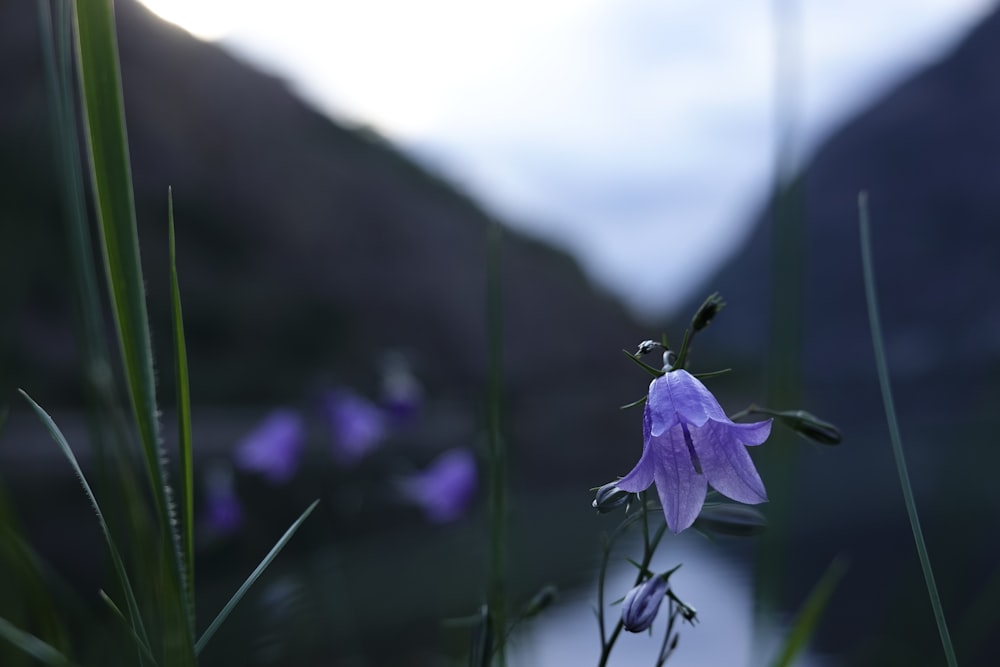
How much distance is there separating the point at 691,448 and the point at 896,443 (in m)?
0.13

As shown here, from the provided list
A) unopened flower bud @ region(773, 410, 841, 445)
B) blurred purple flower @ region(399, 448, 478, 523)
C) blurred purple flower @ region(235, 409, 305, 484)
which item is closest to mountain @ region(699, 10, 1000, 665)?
unopened flower bud @ region(773, 410, 841, 445)

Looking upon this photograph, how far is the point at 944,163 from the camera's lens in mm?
39719

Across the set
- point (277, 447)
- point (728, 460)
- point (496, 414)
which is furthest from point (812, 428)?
point (277, 447)

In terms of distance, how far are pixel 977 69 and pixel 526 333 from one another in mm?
37111

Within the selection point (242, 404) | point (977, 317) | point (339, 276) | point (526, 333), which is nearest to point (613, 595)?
point (242, 404)

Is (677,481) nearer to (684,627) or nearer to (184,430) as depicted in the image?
(184,430)

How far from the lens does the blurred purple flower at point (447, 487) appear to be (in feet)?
7.23

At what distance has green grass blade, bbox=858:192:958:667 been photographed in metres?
0.47

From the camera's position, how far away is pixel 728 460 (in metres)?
0.57

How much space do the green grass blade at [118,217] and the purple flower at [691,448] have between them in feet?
0.85

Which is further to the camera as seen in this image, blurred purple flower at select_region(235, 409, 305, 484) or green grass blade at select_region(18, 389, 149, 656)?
blurred purple flower at select_region(235, 409, 305, 484)

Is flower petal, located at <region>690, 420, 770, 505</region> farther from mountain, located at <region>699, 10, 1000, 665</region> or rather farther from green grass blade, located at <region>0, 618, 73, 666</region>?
green grass blade, located at <region>0, 618, 73, 666</region>

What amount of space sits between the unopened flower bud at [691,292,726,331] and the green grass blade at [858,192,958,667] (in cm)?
9

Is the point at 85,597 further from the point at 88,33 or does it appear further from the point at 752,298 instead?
the point at 752,298
